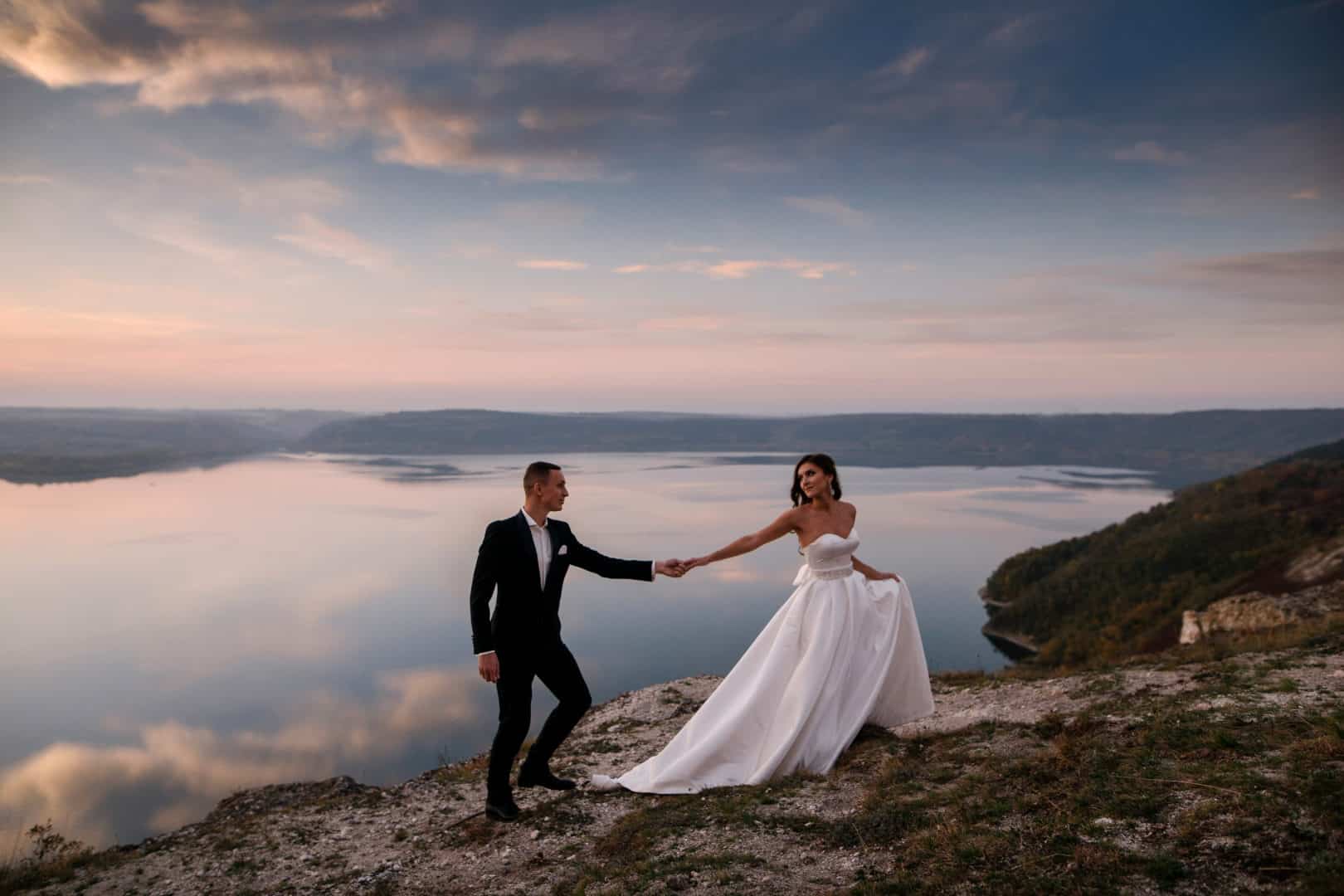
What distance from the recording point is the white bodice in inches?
259

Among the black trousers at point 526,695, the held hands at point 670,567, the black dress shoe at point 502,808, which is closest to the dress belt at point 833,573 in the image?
the held hands at point 670,567

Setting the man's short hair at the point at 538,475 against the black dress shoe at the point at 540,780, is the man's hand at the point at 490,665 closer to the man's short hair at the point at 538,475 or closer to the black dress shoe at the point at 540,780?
the man's short hair at the point at 538,475

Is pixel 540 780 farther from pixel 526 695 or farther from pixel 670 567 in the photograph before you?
pixel 670 567

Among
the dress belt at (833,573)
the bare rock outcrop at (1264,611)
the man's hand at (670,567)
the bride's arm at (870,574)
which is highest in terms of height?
the man's hand at (670,567)

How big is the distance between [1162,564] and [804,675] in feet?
283

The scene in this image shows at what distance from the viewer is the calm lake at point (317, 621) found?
1898 inches

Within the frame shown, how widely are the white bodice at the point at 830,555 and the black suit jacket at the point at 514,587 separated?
75.6 inches

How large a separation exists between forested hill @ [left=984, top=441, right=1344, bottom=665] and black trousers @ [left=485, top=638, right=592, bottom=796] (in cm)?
5849

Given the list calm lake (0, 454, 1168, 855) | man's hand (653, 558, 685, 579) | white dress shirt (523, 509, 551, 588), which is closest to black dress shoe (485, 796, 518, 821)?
white dress shirt (523, 509, 551, 588)

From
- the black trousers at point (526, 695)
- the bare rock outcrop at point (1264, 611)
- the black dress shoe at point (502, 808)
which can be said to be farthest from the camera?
the bare rock outcrop at point (1264, 611)

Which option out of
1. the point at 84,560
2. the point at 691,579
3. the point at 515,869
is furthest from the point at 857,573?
the point at 84,560

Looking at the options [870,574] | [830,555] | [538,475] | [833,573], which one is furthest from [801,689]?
[538,475]

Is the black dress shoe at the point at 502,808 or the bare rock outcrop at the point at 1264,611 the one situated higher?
the black dress shoe at the point at 502,808

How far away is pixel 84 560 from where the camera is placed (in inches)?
4092
